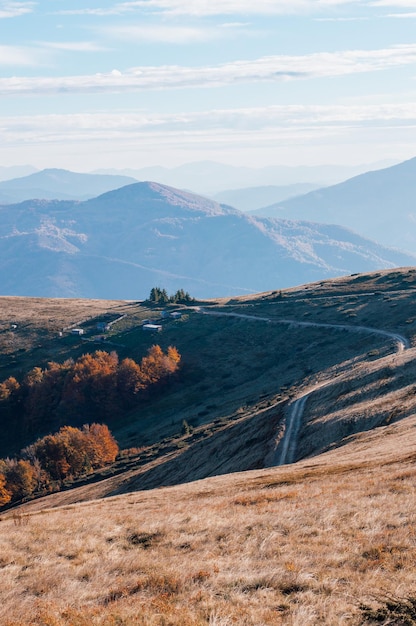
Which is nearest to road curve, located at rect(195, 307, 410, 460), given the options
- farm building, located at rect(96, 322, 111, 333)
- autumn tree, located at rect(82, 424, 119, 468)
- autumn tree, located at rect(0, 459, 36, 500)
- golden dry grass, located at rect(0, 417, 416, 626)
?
golden dry grass, located at rect(0, 417, 416, 626)

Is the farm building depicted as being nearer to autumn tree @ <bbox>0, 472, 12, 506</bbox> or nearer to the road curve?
the road curve

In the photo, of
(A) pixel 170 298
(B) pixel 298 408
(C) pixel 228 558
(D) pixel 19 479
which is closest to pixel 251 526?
(C) pixel 228 558

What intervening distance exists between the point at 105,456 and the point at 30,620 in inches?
3164

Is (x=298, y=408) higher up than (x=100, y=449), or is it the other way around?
(x=298, y=408)

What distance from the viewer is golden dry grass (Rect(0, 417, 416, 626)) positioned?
16.0 meters

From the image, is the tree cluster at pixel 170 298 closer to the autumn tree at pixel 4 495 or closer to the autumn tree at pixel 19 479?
the autumn tree at pixel 19 479

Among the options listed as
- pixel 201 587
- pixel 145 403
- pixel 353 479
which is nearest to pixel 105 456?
pixel 145 403

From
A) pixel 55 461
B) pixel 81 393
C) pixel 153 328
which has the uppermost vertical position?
pixel 153 328

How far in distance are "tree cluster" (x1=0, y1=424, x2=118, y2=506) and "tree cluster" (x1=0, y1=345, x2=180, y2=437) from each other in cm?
2202

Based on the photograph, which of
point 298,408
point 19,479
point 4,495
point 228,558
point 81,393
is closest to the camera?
point 228,558

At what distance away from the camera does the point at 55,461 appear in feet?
314

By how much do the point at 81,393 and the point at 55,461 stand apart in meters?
30.2

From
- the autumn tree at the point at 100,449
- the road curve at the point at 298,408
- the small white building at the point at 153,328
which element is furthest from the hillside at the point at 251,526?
the small white building at the point at 153,328

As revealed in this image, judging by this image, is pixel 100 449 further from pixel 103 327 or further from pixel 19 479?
pixel 103 327
